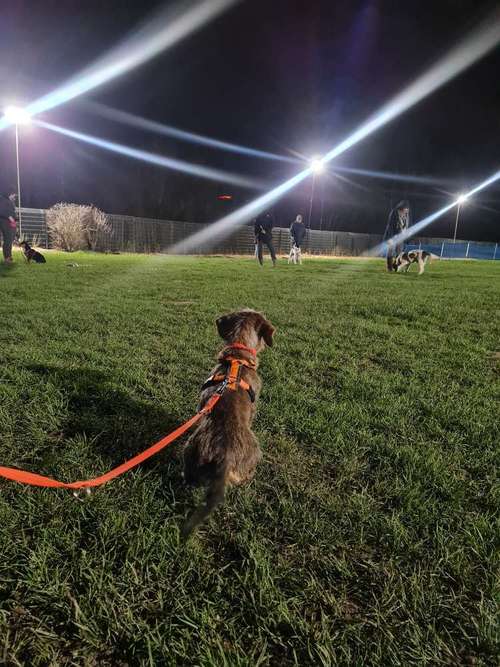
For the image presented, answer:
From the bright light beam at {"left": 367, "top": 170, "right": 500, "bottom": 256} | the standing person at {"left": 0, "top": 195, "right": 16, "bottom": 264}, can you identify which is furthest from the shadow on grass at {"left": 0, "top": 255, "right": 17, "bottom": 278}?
the bright light beam at {"left": 367, "top": 170, "right": 500, "bottom": 256}

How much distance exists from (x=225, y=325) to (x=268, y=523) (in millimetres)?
1715

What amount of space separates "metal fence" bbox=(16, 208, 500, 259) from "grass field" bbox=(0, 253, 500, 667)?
26.4m

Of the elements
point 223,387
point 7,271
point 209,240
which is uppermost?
point 209,240

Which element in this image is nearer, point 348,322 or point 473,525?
point 473,525

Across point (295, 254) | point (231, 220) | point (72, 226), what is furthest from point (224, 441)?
point (231, 220)

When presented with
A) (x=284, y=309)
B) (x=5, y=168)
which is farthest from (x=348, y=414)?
(x=5, y=168)

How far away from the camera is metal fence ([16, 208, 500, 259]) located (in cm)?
2645

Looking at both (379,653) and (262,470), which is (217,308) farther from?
(379,653)

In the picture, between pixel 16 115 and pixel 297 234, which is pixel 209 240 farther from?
pixel 16 115

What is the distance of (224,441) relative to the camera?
1985mm

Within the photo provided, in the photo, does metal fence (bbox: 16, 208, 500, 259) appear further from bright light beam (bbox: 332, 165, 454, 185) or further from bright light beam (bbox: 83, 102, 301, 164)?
bright light beam (bbox: 83, 102, 301, 164)

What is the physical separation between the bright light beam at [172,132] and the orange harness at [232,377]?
1312 inches

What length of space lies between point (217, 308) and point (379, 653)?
6.32 meters

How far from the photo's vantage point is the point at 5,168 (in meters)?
26.7
